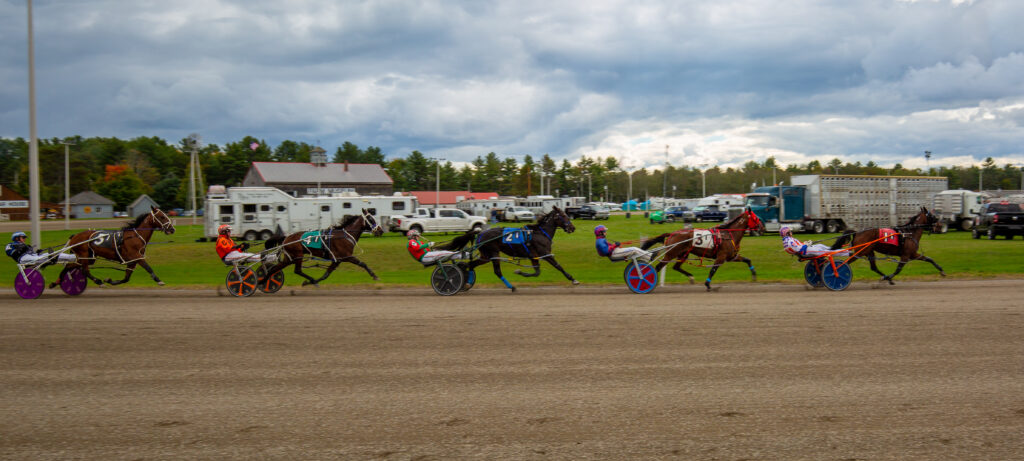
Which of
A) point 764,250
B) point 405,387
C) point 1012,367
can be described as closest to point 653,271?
point 1012,367

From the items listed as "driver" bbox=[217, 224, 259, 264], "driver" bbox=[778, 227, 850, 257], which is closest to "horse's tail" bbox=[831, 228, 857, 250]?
"driver" bbox=[778, 227, 850, 257]

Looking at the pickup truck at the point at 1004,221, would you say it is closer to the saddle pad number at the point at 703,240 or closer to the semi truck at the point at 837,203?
the semi truck at the point at 837,203

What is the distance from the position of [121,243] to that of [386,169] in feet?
364

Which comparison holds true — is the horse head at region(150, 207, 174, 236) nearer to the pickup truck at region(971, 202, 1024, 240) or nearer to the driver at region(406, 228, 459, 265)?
the driver at region(406, 228, 459, 265)

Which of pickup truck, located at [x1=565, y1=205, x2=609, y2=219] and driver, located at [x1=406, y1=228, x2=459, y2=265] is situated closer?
driver, located at [x1=406, y1=228, x2=459, y2=265]

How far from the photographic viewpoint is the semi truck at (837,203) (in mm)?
32406

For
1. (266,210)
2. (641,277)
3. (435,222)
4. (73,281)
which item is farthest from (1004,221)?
(266,210)

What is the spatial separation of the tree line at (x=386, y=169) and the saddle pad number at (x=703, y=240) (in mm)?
85683

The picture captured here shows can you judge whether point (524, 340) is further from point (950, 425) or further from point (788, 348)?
point (950, 425)

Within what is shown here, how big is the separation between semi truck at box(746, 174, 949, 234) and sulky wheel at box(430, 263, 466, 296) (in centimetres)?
2382

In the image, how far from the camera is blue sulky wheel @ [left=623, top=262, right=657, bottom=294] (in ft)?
43.3

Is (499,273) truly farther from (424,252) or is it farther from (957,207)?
(957,207)

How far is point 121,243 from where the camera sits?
48.1ft

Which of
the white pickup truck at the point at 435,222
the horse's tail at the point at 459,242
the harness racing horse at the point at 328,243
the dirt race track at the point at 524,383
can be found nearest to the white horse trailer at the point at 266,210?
the white pickup truck at the point at 435,222
